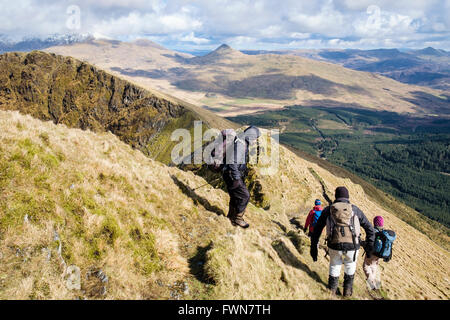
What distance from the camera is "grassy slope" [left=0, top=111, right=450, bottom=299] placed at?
5988 millimetres

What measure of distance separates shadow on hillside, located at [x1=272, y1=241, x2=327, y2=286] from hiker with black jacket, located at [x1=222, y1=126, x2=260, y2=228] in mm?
→ 2144

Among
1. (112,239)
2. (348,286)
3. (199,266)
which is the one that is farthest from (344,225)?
(112,239)

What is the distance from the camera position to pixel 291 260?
1066cm

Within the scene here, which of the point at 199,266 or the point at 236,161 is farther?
the point at 236,161

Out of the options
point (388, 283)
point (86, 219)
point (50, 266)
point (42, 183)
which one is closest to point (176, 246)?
point (86, 219)

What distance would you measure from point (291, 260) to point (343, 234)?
251cm

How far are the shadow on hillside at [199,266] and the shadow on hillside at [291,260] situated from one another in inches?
129

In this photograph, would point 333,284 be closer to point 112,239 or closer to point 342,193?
point 342,193

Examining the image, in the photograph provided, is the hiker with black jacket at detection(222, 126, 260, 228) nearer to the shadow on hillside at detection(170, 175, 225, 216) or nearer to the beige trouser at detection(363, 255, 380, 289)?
the shadow on hillside at detection(170, 175, 225, 216)

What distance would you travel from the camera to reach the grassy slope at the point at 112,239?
599 centimetres

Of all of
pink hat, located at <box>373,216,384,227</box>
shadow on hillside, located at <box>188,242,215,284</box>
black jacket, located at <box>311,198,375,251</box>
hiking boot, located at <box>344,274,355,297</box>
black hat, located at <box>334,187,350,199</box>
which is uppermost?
black hat, located at <box>334,187,350,199</box>

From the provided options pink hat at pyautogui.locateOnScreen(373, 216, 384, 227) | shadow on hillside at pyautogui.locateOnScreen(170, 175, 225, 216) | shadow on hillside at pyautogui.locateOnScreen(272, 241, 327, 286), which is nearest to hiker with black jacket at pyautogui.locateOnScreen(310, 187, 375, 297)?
shadow on hillside at pyautogui.locateOnScreen(272, 241, 327, 286)

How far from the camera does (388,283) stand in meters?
13.5

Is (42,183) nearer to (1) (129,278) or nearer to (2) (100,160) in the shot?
(2) (100,160)
